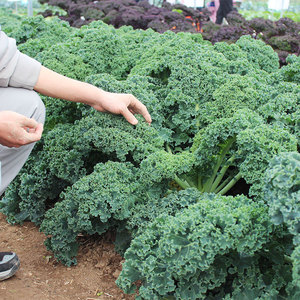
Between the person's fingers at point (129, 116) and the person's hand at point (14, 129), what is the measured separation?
808 mm

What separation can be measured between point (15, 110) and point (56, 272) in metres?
1.30

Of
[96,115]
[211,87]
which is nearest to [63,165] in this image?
[96,115]

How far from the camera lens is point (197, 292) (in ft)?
8.45

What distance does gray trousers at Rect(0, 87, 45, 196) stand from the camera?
305 centimetres

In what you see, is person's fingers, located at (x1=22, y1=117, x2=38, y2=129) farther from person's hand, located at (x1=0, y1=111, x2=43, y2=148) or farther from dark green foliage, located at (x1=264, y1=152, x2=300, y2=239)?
dark green foliage, located at (x1=264, y1=152, x2=300, y2=239)

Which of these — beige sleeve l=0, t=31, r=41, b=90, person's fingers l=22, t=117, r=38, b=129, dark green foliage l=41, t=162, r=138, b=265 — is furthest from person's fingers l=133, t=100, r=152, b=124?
person's fingers l=22, t=117, r=38, b=129

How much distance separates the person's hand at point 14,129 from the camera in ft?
8.62

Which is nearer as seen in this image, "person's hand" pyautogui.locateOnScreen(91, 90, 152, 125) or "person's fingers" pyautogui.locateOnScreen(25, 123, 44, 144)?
"person's fingers" pyautogui.locateOnScreen(25, 123, 44, 144)

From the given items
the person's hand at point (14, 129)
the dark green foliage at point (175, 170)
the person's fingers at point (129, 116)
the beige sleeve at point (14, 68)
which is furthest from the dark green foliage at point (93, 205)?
the beige sleeve at point (14, 68)

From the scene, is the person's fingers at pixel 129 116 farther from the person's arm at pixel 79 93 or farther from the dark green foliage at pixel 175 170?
the dark green foliage at pixel 175 170

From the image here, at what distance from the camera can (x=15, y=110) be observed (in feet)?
10.1

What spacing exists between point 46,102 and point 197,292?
2.70m

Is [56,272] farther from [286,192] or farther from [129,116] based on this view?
[286,192]

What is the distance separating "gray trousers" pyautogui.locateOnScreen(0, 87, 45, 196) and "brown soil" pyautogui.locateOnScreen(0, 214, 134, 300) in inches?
28.6
